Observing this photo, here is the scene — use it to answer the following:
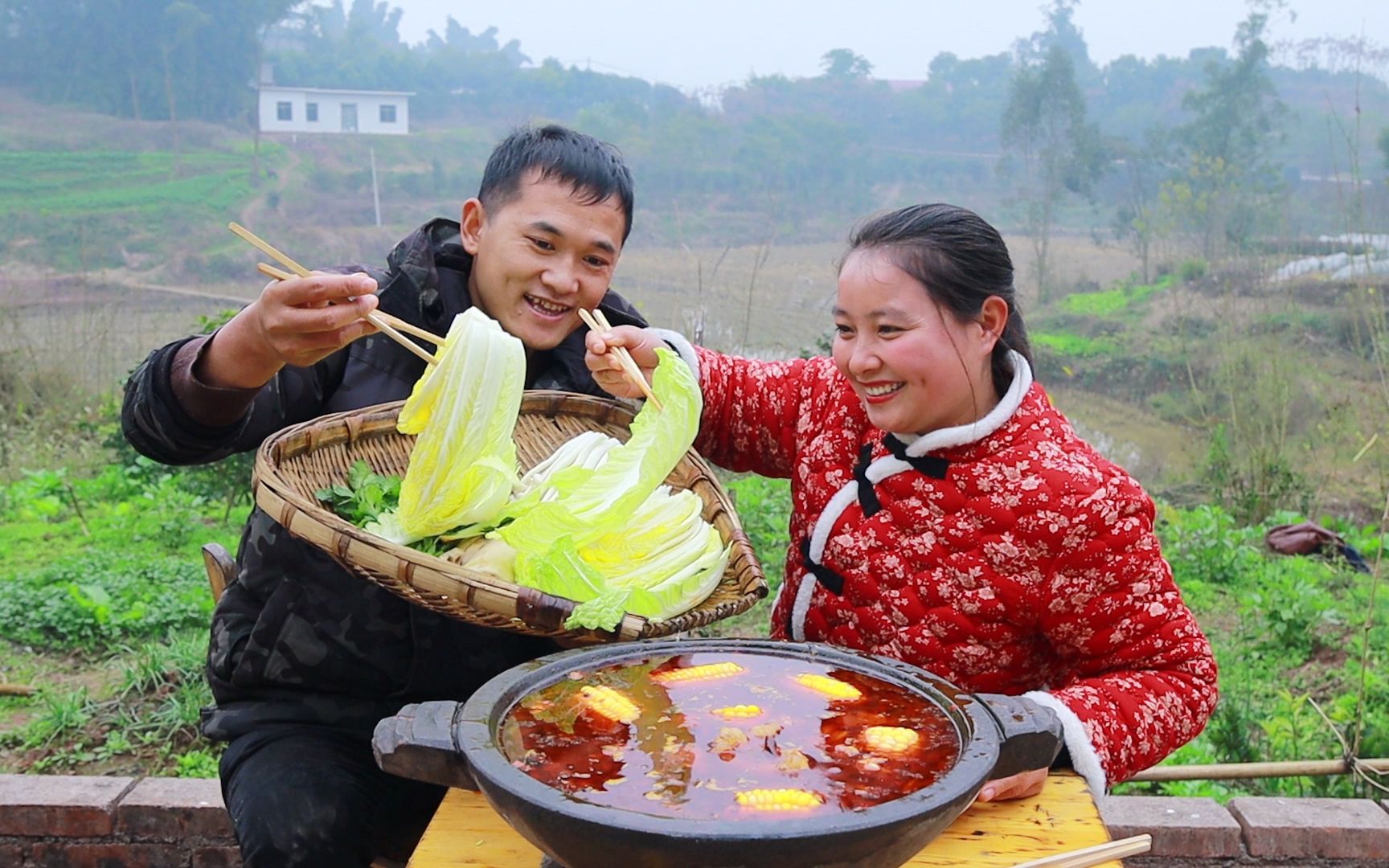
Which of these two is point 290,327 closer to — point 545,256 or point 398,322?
point 398,322

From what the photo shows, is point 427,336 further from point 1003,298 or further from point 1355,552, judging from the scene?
point 1355,552

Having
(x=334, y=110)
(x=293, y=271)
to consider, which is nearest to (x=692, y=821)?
(x=293, y=271)

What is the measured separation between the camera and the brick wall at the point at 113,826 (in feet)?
12.3

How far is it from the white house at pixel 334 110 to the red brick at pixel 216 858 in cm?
2004

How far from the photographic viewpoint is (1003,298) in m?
2.64

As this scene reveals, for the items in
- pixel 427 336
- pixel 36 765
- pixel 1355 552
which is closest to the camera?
pixel 427 336

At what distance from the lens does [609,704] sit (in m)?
2.00

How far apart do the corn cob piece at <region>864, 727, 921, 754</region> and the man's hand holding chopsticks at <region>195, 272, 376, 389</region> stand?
134 cm

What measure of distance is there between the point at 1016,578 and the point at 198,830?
8.80ft

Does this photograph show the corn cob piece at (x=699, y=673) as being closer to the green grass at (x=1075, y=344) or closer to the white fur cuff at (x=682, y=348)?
the white fur cuff at (x=682, y=348)

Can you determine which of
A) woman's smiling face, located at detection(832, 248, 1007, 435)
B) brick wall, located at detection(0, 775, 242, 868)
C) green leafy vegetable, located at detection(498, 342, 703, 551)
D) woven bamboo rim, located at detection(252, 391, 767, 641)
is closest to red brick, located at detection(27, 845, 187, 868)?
brick wall, located at detection(0, 775, 242, 868)

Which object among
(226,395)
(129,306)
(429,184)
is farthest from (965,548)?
(429,184)

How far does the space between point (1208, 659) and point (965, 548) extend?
53 cm

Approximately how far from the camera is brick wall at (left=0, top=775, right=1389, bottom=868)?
375cm
